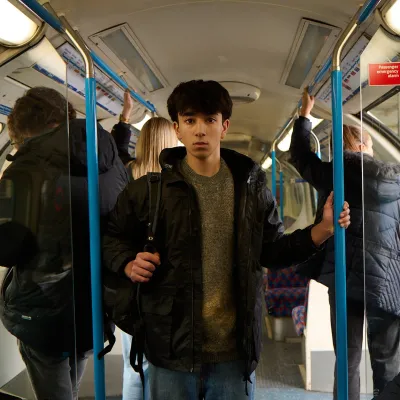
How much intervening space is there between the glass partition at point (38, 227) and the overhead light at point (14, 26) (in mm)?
77

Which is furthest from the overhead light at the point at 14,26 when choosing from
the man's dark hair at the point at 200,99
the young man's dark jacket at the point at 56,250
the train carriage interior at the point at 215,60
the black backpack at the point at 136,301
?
the black backpack at the point at 136,301

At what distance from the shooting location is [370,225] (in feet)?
7.16

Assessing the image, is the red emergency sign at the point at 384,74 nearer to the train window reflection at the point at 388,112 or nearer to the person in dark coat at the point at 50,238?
the train window reflection at the point at 388,112

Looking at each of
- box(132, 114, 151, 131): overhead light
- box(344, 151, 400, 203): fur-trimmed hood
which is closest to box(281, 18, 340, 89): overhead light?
box(344, 151, 400, 203): fur-trimmed hood

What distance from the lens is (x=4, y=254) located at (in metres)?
1.92

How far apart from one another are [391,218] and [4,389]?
216 cm

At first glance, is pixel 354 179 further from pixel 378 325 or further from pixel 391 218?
pixel 378 325

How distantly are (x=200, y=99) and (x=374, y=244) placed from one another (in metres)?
1.25

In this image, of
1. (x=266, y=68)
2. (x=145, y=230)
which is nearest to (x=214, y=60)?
(x=266, y=68)

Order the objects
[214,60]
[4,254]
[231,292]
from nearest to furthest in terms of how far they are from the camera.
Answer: [231,292]
[4,254]
[214,60]

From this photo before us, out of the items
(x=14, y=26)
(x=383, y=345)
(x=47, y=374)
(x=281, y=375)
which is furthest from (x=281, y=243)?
(x=281, y=375)

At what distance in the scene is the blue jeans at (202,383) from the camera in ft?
5.27

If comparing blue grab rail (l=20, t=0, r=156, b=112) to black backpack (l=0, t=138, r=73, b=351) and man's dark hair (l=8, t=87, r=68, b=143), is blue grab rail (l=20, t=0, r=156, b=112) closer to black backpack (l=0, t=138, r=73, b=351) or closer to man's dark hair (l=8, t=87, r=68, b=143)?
man's dark hair (l=8, t=87, r=68, b=143)

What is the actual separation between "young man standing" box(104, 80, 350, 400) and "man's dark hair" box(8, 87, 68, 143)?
62cm
